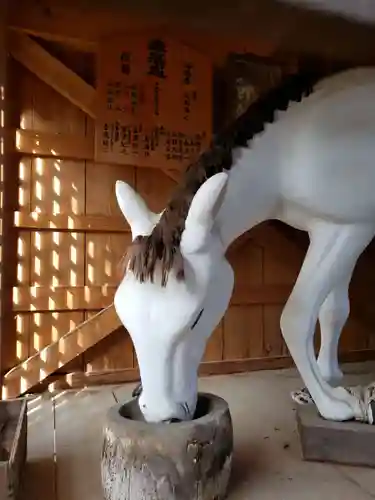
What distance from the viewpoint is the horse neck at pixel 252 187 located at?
1146 millimetres

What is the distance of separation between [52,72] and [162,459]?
1.50 meters

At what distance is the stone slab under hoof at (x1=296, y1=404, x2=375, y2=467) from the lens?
112 centimetres

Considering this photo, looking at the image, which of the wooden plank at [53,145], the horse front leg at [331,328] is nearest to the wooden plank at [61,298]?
the wooden plank at [53,145]

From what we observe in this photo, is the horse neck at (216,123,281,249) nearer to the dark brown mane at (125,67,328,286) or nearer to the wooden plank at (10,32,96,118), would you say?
the dark brown mane at (125,67,328,286)

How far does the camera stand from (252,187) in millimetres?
1196

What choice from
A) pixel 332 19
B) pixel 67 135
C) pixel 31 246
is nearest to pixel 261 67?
pixel 332 19

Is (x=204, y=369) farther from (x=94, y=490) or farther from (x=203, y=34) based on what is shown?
(x=203, y=34)

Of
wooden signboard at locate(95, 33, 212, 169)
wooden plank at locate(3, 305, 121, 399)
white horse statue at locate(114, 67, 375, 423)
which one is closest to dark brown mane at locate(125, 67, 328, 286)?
white horse statue at locate(114, 67, 375, 423)

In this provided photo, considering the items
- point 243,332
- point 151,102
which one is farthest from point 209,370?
point 151,102

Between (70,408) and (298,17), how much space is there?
1.84 m

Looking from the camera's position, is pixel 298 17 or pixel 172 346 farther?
pixel 298 17

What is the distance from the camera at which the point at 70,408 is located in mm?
1656

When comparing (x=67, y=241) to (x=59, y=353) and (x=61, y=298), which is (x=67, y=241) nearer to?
(x=61, y=298)

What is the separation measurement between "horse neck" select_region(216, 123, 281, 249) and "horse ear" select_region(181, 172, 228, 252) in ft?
0.58
